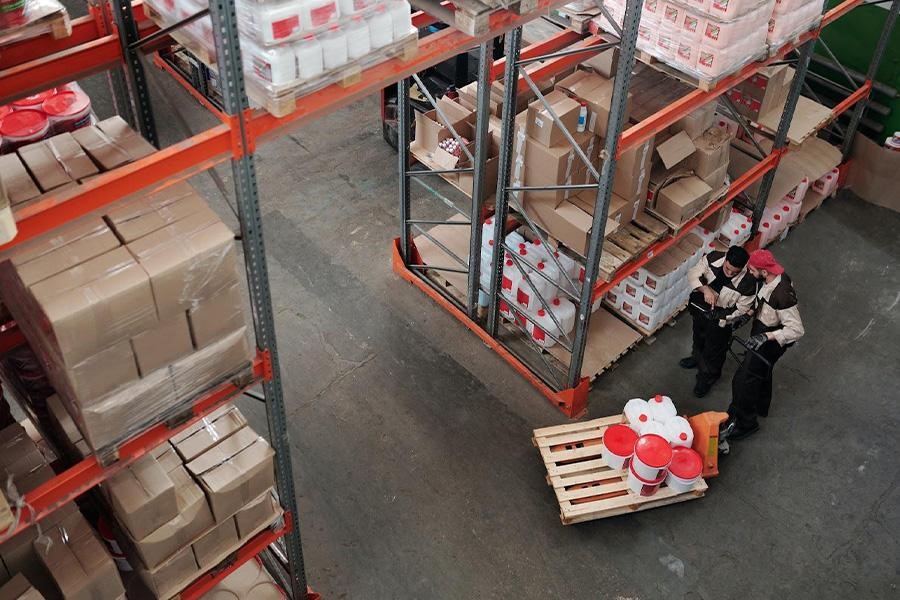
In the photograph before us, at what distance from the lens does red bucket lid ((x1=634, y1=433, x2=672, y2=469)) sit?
7094mm

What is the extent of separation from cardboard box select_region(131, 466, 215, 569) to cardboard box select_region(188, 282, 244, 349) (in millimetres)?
1015

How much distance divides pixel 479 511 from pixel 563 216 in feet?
8.41

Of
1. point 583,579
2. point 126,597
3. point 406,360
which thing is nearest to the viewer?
point 126,597

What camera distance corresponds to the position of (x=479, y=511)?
738 centimetres

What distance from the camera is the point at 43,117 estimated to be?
635 cm

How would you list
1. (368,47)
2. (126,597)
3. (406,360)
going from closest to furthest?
(368,47) < (126,597) < (406,360)

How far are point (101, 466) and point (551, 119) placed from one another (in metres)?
4.17

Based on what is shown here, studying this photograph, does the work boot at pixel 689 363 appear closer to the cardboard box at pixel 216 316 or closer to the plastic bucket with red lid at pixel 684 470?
the plastic bucket with red lid at pixel 684 470

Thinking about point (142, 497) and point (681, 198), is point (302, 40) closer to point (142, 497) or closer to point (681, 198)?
point (142, 497)

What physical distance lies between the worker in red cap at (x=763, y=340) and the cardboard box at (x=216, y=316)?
4.51 meters

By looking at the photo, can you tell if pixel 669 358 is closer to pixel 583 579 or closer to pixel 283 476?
pixel 583 579

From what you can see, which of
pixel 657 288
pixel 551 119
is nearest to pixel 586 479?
pixel 657 288

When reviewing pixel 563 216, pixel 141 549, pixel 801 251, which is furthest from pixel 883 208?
pixel 141 549

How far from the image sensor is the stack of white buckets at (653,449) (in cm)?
715
